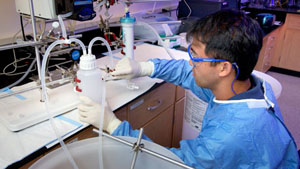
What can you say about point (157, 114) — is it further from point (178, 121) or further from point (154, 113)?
point (178, 121)

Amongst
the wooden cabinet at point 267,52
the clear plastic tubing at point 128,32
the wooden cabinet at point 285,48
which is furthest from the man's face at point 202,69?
the wooden cabinet at point 285,48

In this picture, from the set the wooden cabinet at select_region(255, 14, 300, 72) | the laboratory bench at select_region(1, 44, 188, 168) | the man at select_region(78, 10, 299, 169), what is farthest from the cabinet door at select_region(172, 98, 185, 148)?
the wooden cabinet at select_region(255, 14, 300, 72)

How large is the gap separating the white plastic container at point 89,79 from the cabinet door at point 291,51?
3246 millimetres

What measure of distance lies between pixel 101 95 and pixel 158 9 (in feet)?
6.03

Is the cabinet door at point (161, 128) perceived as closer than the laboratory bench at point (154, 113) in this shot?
No

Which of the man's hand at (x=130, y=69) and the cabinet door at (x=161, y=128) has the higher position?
the man's hand at (x=130, y=69)

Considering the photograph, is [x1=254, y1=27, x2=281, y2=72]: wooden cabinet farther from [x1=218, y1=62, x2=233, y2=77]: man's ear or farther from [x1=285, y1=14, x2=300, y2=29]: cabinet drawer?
[x1=218, y1=62, x2=233, y2=77]: man's ear

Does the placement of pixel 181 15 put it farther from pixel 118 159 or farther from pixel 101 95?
pixel 118 159

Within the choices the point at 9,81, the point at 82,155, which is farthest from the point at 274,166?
the point at 9,81

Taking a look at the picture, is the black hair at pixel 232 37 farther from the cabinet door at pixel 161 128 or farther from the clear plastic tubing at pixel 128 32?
the cabinet door at pixel 161 128

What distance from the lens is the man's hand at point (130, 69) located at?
125 centimetres

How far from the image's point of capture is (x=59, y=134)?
94 centimetres

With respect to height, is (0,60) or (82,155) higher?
(0,60)

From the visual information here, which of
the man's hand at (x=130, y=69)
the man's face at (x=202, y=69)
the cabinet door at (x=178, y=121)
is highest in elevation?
the man's face at (x=202, y=69)
